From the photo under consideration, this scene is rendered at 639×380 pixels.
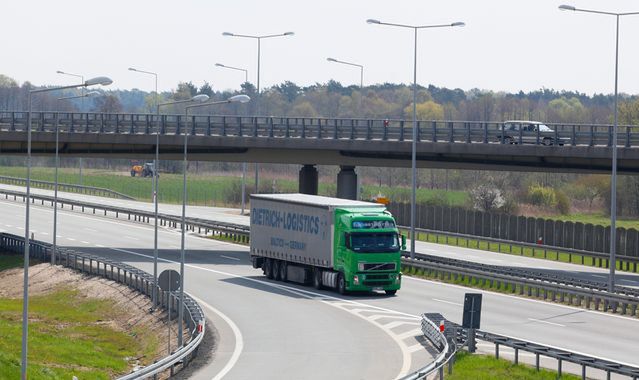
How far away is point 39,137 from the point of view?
74.9 meters

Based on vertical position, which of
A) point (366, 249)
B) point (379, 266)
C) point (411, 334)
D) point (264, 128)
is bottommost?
point (411, 334)

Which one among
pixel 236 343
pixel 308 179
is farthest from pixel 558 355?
pixel 308 179

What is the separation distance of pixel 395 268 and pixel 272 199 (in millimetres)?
8136

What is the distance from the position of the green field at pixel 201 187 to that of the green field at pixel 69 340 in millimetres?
51948

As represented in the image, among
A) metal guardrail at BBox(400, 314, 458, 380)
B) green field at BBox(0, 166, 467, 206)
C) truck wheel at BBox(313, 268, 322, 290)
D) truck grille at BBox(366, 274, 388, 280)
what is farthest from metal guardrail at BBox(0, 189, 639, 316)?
green field at BBox(0, 166, 467, 206)

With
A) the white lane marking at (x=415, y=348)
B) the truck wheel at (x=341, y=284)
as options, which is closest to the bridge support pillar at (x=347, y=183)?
the truck wheel at (x=341, y=284)

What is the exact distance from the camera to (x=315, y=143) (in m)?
75.7

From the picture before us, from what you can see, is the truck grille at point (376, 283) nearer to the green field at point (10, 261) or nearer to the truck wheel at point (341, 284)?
the truck wheel at point (341, 284)

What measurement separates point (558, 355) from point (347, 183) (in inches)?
1892

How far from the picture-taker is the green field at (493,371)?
3316 centimetres

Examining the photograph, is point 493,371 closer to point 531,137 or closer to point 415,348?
point 415,348

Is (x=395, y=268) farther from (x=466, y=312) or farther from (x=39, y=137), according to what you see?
(x=39, y=137)

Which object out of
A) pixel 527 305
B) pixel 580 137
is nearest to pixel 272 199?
pixel 527 305

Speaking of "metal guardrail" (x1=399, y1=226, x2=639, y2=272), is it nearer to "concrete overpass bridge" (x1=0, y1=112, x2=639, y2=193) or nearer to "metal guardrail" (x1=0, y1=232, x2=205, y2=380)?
"concrete overpass bridge" (x1=0, y1=112, x2=639, y2=193)
